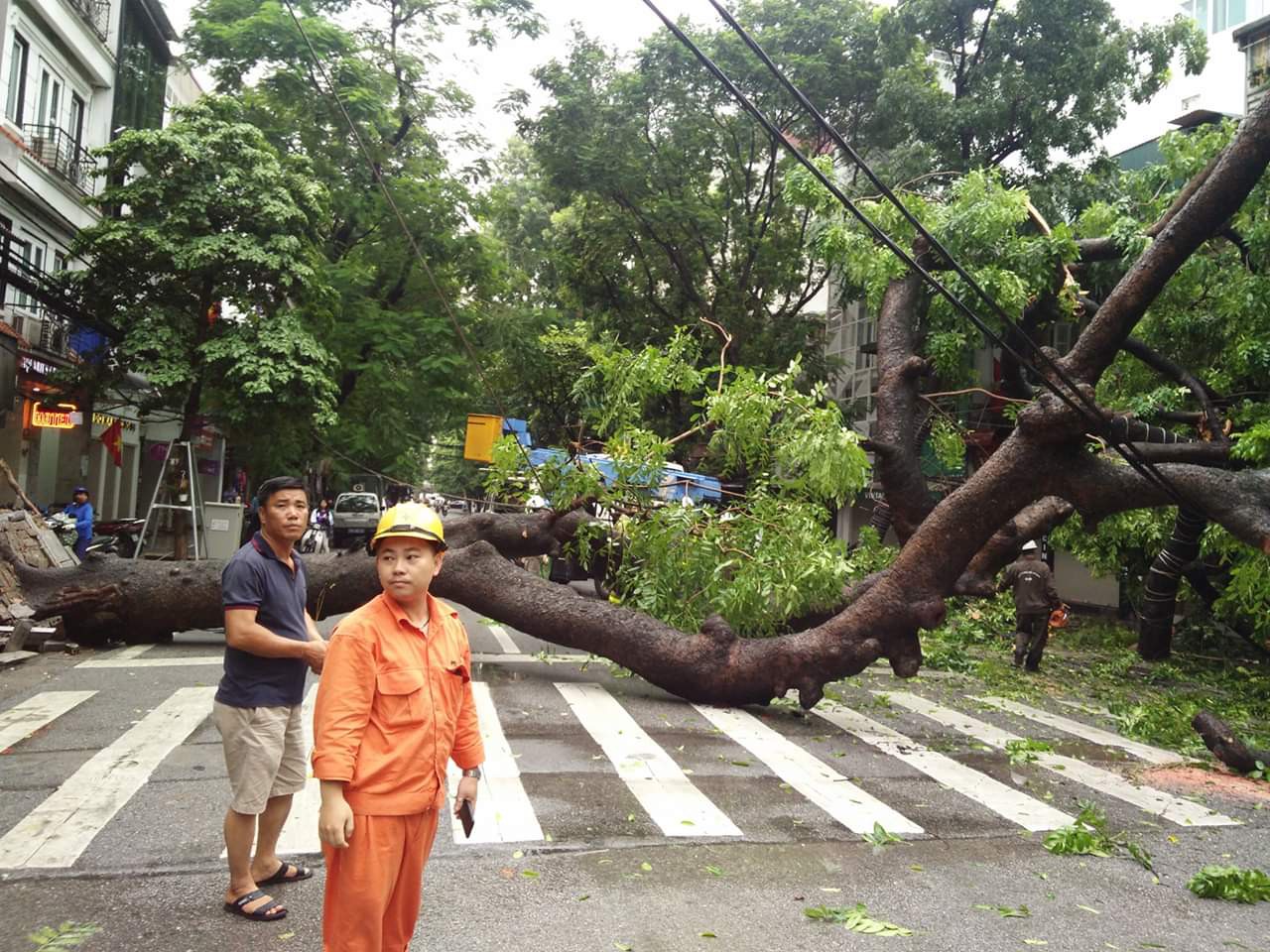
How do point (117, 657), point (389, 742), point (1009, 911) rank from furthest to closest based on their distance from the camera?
point (117, 657)
point (1009, 911)
point (389, 742)

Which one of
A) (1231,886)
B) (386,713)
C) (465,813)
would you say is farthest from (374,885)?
(1231,886)

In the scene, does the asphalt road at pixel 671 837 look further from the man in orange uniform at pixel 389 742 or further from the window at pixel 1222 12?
the window at pixel 1222 12

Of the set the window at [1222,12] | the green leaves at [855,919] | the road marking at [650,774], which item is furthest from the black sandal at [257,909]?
the window at [1222,12]

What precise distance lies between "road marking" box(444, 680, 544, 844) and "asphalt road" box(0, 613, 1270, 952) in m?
0.02

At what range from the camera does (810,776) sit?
6.66 m

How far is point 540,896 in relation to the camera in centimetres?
433

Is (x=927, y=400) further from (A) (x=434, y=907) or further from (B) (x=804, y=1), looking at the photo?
(B) (x=804, y=1)

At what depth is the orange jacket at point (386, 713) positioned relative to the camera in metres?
2.79

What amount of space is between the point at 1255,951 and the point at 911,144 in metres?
17.7

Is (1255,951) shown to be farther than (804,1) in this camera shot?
No

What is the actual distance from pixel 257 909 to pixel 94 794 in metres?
2.28

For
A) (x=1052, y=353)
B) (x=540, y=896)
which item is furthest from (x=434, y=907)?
(x=1052, y=353)

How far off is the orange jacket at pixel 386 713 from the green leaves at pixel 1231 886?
157 inches

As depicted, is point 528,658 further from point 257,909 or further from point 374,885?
point 374,885
